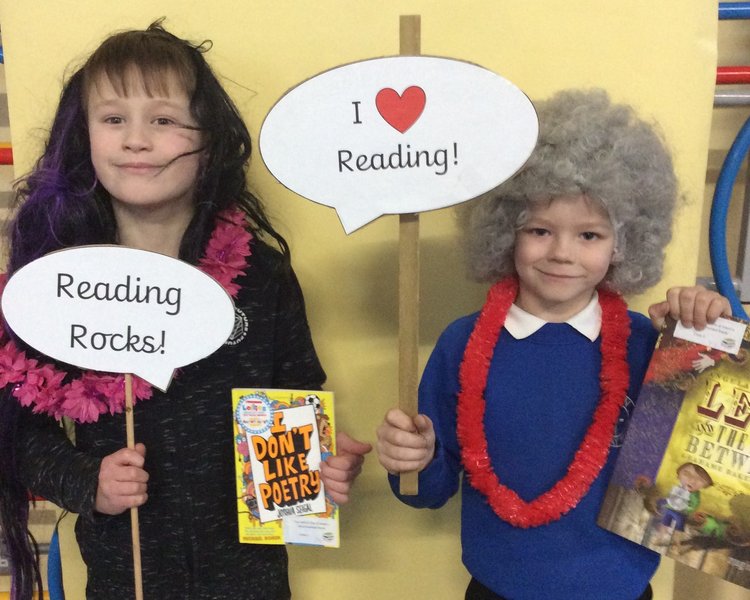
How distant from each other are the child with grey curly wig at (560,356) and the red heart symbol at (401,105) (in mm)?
195

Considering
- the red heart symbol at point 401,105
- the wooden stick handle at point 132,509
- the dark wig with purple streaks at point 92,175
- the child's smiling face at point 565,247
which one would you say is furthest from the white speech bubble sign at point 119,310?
the child's smiling face at point 565,247

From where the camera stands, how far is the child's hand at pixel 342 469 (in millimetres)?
800

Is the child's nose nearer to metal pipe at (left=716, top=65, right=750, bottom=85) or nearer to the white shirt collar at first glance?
the white shirt collar

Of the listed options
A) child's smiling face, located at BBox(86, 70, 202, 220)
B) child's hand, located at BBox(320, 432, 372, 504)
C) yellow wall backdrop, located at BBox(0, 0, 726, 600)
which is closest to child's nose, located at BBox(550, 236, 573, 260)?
yellow wall backdrop, located at BBox(0, 0, 726, 600)

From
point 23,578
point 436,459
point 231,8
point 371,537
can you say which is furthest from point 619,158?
point 23,578

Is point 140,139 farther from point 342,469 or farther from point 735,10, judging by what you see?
point 735,10

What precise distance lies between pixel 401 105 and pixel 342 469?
455mm

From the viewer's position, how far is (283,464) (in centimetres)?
81

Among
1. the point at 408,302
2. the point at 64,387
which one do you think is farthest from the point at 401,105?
the point at 64,387

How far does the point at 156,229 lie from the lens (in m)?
0.84

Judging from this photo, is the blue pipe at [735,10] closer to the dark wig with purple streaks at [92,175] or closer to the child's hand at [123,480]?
the dark wig with purple streaks at [92,175]

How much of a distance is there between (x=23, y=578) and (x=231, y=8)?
0.91m

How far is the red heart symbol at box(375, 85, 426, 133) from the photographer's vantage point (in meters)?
0.63

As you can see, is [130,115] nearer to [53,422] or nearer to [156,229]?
[156,229]
